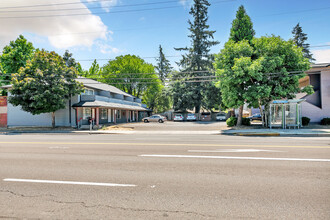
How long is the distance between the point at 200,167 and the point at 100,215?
3.45 meters

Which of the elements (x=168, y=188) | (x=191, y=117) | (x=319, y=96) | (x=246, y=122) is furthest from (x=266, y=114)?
(x=168, y=188)

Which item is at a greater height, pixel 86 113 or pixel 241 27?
pixel 241 27

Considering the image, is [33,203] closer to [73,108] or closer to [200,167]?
[200,167]

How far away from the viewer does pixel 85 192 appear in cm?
428

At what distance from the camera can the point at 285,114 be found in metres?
21.0

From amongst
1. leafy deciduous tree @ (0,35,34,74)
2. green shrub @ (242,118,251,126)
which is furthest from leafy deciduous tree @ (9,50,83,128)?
green shrub @ (242,118,251,126)

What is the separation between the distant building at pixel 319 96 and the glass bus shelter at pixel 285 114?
15.4 feet

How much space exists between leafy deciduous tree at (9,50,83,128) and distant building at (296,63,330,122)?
28.1 meters

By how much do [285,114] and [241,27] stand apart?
40.4ft

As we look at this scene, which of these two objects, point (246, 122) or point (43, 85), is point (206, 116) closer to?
point (246, 122)

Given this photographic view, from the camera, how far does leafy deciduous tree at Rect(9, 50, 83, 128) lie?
23.3 meters

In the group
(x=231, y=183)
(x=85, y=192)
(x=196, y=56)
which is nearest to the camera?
(x=85, y=192)

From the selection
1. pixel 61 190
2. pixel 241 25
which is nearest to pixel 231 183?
pixel 61 190

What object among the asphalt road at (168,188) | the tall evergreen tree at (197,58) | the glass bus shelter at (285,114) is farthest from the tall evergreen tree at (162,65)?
the asphalt road at (168,188)
